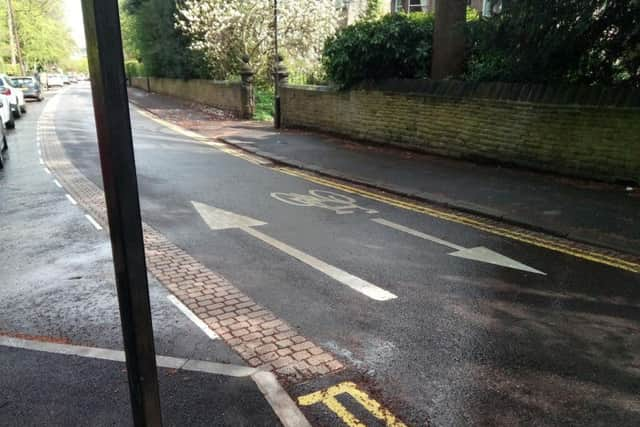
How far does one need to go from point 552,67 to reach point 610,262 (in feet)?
19.9

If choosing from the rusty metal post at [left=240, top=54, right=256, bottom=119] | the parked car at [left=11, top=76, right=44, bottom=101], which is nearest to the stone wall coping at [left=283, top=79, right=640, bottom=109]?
the rusty metal post at [left=240, top=54, right=256, bottom=119]

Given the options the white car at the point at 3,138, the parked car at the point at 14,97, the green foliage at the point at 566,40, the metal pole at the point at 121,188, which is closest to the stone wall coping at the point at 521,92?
the green foliage at the point at 566,40

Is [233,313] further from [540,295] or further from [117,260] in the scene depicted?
[540,295]

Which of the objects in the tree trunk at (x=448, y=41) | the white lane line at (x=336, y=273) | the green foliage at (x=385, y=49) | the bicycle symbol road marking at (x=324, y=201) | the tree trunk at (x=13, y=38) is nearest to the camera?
the white lane line at (x=336, y=273)

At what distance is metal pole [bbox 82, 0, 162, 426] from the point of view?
1.95 metres

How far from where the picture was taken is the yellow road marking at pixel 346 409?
10.5ft

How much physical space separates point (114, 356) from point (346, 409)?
1.89 meters

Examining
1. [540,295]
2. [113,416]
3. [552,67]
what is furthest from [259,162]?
[113,416]

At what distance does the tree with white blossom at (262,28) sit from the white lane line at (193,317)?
2184 centimetres

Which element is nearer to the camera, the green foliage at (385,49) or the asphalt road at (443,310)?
the asphalt road at (443,310)

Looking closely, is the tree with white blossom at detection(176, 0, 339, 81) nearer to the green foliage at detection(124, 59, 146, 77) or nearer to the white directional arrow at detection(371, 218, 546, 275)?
the white directional arrow at detection(371, 218, 546, 275)

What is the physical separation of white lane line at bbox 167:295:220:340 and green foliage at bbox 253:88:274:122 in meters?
18.8

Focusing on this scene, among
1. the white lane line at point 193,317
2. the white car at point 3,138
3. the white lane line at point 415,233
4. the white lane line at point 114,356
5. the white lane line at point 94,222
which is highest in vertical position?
the white car at point 3,138

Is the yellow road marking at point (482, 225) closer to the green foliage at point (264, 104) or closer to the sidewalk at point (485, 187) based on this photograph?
the sidewalk at point (485, 187)
